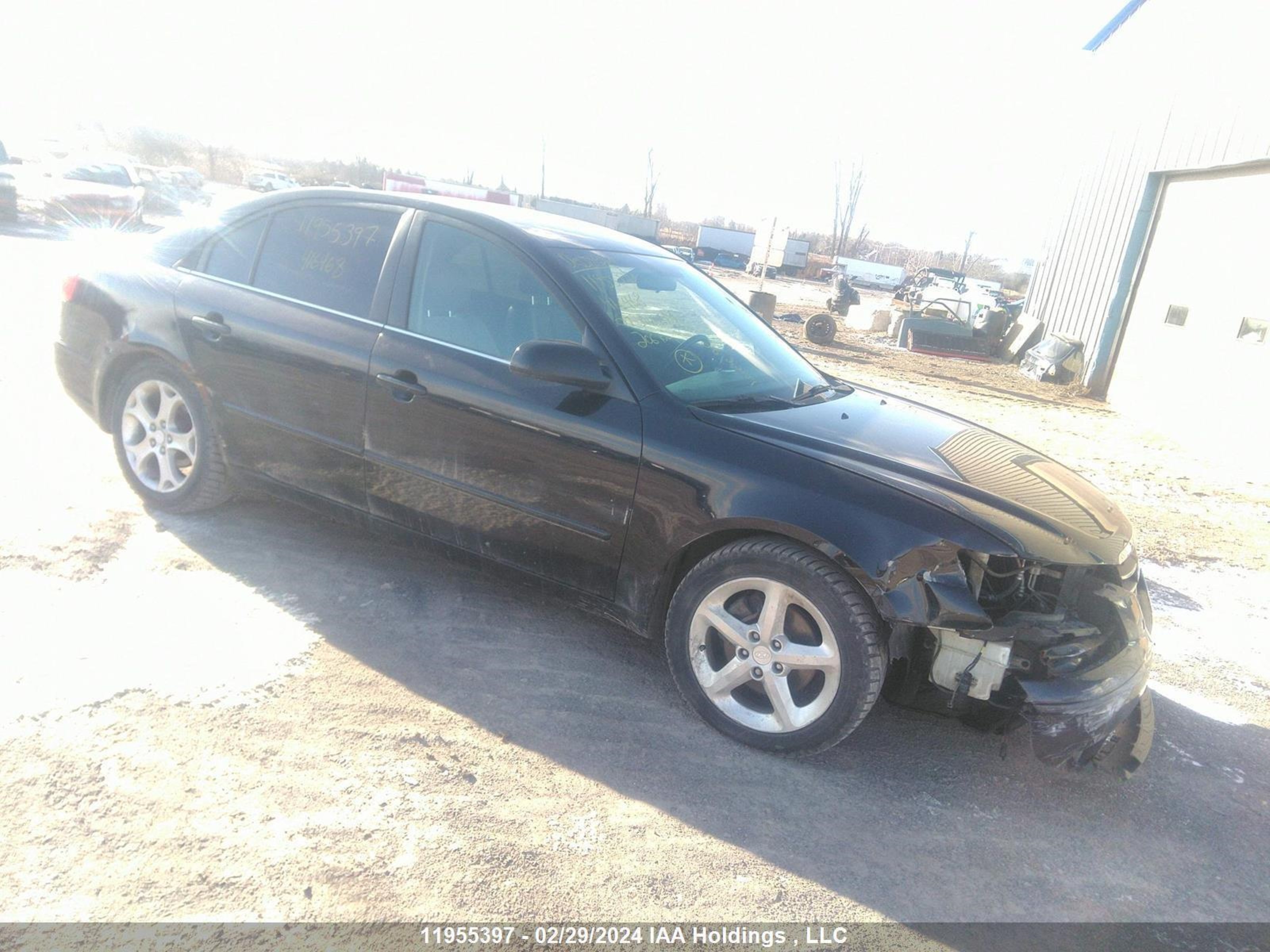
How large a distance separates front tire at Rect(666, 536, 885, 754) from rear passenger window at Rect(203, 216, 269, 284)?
8.43 feet

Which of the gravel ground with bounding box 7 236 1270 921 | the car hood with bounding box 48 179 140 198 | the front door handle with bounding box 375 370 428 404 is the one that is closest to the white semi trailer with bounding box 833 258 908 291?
the car hood with bounding box 48 179 140 198

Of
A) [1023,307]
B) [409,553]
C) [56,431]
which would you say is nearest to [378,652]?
[409,553]

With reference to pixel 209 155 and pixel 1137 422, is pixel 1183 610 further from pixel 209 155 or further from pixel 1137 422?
pixel 209 155

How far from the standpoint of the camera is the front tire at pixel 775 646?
9.36 ft

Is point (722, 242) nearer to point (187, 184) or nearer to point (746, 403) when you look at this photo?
point (187, 184)

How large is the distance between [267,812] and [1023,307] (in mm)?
17362

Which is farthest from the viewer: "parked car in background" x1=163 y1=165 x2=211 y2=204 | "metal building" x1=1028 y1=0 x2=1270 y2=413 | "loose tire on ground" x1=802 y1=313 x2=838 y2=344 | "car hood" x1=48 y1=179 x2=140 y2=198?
"parked car in background" x1=163 y1=165 x2=211 y2=204

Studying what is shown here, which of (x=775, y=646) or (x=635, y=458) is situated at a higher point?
(x=635, y=458)

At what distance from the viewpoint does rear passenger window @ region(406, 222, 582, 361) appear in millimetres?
3455

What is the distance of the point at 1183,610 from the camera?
485 cm

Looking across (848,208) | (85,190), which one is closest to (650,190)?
(848,208)

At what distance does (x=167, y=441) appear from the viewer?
Result: 4.26 meters

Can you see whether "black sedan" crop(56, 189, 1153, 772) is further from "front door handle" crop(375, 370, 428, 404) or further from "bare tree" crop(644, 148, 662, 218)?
"bare tree" crop(644, 148, 662, 218)

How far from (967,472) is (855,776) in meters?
1.16
